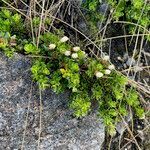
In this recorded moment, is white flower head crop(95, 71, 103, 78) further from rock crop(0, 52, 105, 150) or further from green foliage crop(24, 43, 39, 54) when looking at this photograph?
green foliage crop(24, 43, 39, 54)

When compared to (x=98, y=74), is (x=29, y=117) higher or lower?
lower

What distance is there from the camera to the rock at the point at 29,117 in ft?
6.22

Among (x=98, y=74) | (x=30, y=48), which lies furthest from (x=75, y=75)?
(x=30, y=48)

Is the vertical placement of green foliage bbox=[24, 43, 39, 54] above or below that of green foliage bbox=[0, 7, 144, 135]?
above

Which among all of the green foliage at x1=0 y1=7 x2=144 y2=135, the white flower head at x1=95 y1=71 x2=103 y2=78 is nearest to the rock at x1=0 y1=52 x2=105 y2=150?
the green foliage at x1=0 y1=7 x2=144 y2=135

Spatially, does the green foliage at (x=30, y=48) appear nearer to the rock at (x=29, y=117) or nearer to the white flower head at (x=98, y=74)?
the rock at (x=29, y=117)

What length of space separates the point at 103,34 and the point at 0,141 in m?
0.84

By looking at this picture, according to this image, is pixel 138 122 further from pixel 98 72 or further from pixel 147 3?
pixel 147 3

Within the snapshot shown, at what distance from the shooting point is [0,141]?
1881mm

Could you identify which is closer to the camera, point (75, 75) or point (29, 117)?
point (75, 75)

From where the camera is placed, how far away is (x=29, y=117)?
192 centimetres

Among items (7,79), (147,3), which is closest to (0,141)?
(7,79)

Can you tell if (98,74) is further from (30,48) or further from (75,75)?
(30,48)

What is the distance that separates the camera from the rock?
1.90 metres
